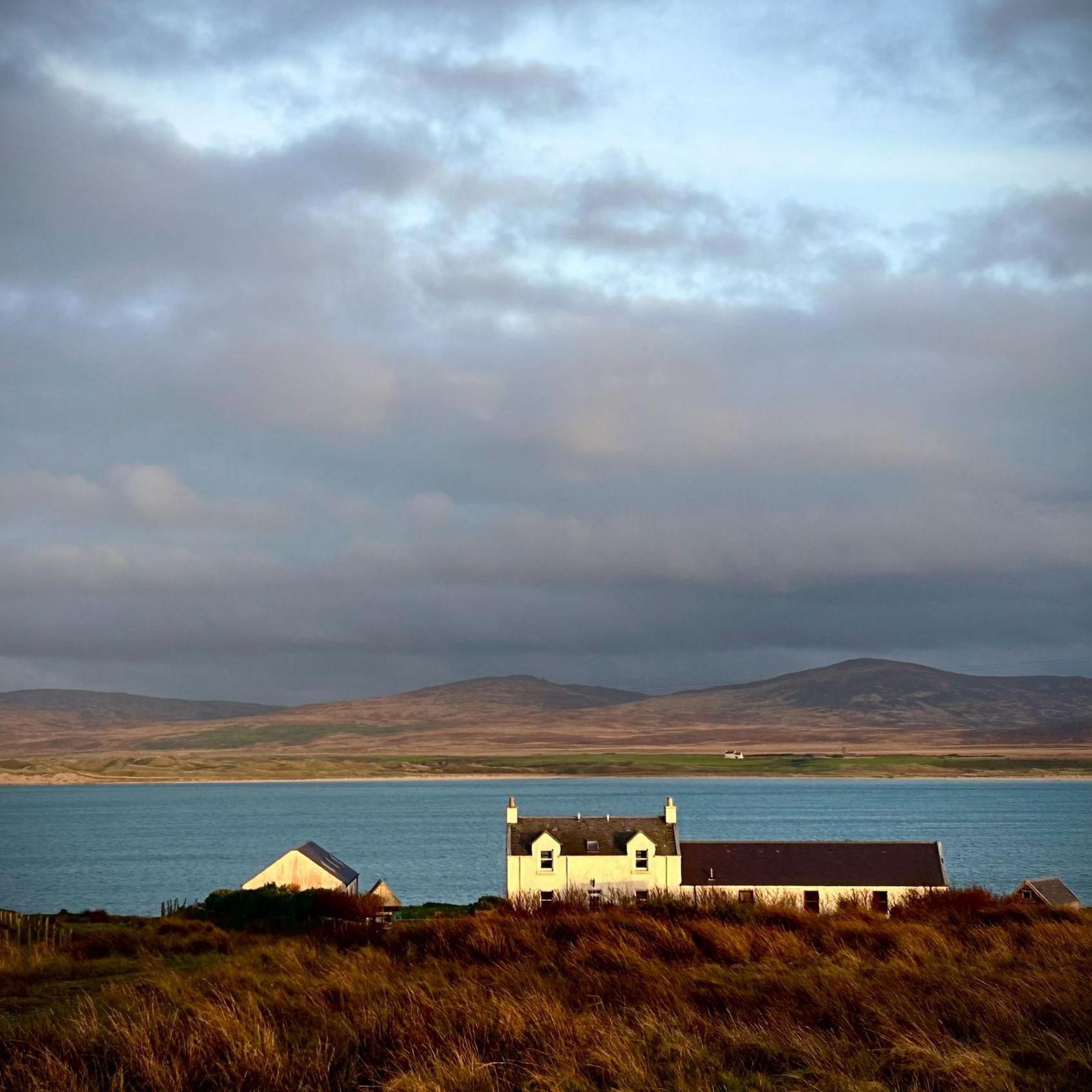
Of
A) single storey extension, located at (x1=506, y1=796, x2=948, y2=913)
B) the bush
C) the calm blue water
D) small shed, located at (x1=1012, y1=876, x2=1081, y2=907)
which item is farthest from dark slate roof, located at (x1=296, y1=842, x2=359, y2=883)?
small shed, located at (x1=1012, y1=876, x2=1081, y2=907)

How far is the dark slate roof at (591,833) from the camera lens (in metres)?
54.4

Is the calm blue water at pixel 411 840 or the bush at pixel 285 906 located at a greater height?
the bush at pixel 285 906

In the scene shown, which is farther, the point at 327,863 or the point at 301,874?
the point at 327,863

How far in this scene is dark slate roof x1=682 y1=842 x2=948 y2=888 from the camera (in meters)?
48.7

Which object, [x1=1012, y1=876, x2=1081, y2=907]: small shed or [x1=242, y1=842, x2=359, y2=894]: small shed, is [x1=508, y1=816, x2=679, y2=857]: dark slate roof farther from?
[x1=1012, y1=876, x2=1081, y2=907]: small shed

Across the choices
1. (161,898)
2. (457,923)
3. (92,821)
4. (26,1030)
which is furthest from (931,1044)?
(92,821)

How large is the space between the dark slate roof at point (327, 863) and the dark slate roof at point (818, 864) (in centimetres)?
1566

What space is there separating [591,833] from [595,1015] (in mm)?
46802

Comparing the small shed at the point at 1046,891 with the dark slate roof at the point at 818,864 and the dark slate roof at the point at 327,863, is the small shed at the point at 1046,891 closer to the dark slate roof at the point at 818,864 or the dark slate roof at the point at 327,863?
the dark slate roof at the point at 818,864

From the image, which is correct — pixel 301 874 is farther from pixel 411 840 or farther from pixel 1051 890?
pixel 411 840

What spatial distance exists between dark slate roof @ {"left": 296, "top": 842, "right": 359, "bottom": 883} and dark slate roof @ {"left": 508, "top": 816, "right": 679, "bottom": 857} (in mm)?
7806

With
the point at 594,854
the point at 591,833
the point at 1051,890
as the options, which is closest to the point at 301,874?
the point at 594,854

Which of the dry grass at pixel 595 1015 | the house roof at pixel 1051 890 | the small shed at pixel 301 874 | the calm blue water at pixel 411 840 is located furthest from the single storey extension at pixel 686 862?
the dry grass at pixel 595 1015

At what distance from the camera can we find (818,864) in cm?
5016
